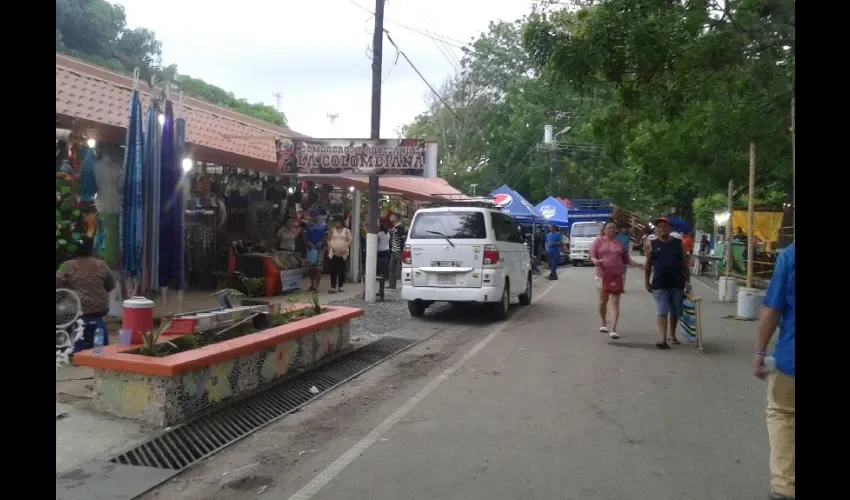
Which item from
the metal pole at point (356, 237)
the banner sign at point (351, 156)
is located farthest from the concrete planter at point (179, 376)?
the metal pole at point (356, 237)

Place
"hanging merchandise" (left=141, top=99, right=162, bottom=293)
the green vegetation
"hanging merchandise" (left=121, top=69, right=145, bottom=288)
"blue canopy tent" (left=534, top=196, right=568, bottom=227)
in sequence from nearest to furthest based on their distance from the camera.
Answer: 1. the green vegetation
2. "hanging merchandise" (left=121, top=69, right=145, bottom=288)
3. "hanging merchandise" (left=141, top=99, right=162, bottom=293)
4. "blue canopy tent" (left=534, top=196, right=568, bottom=227)

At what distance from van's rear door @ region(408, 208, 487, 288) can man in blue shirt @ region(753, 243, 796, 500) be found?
758cm

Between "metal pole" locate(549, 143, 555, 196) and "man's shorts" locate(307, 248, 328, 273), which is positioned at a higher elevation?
"metal pole" locate(549, 143, 555, 196)

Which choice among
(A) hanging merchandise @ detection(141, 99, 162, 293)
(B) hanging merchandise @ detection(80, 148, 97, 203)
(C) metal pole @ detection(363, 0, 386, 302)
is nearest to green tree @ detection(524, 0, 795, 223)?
(C) metal pole @ detection(363, 0, 386, 302)

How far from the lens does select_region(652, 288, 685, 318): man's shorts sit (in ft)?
30.5

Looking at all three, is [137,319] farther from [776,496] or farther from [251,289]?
[776,496]

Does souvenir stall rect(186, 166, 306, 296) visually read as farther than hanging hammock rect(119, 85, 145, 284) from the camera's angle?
Yes

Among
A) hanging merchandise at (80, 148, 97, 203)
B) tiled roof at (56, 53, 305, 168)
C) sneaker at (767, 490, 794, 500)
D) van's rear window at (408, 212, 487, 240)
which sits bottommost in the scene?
sneaker at (767, 490, 794, 500)

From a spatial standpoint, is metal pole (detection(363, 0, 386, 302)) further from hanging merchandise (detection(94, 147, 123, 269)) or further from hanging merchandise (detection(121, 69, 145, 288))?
hanging merchandise (detection(121, 69, 145, 288))

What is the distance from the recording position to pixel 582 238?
31188 millimetres

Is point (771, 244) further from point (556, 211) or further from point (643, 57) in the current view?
point (643, 57)

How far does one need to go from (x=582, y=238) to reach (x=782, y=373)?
27.9 meters

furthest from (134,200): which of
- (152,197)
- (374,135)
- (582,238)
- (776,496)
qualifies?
(582,238)
